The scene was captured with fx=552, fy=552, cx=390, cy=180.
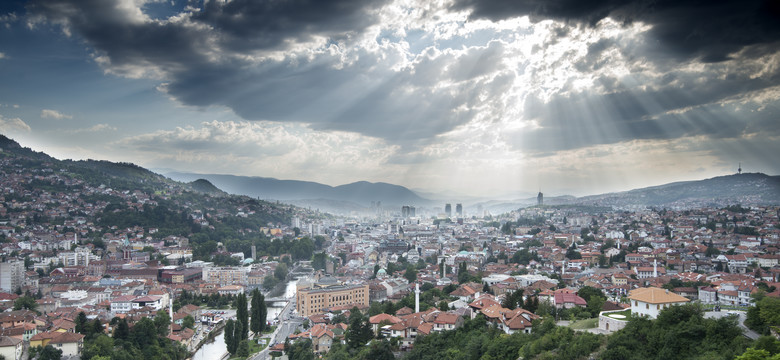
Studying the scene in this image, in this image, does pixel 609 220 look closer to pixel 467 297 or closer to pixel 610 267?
pixel 610 267

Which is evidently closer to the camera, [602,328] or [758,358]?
[758,358]

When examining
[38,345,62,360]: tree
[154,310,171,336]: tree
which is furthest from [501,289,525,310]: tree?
[38,345,62,360]: tree

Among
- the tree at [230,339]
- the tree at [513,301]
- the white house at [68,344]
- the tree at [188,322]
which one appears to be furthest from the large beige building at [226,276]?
the tree at [513,301]

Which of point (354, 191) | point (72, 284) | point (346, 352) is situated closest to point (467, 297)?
point (346, 352)

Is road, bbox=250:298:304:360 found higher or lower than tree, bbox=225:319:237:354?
lower

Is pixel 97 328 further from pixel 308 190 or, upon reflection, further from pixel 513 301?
pixel 308 190

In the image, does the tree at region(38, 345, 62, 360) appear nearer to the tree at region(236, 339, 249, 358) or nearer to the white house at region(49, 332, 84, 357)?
the white house at region(49, 332, 84, 357)
